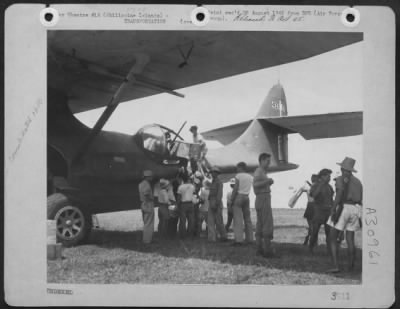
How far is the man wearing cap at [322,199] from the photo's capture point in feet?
10.8

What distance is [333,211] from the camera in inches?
129

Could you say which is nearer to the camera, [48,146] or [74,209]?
[48,146]

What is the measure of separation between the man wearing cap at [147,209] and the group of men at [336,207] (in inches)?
43.9

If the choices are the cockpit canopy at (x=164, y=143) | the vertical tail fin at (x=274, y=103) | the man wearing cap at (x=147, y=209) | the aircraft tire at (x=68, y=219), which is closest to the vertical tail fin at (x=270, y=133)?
the vertical tail fin at (x=274, y=103)

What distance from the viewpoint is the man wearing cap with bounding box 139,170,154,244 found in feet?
11.5

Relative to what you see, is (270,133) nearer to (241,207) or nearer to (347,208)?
(241,207)

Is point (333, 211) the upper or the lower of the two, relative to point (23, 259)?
upper

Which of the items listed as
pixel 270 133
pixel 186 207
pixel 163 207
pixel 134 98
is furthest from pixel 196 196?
pixel 134 98

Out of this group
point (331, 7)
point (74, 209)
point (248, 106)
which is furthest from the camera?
point (74, 209)

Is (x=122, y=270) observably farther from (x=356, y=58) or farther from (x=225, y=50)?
(x=356, y=58)

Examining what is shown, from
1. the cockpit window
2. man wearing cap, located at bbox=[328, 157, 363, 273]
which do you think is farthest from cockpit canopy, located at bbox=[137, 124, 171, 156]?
man wearing cap, located at bbox=[328, 157, 363, 273]

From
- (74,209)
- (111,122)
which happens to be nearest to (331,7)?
(111,122)

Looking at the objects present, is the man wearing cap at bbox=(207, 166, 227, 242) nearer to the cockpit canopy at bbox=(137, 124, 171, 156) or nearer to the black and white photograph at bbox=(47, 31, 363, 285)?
the black and white photograph at bbox=(47, 31, 363, 285)

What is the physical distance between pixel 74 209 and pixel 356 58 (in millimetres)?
2218
